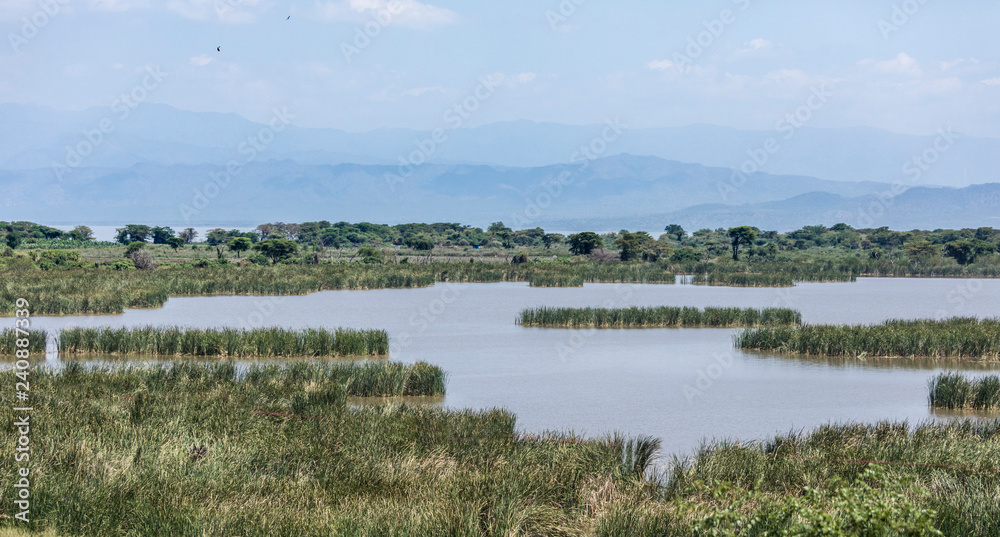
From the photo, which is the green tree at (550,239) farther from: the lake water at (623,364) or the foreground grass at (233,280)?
the lake water at (623,364)

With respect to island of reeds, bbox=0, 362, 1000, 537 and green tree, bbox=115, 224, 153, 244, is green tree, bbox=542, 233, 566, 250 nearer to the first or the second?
green tree, bbox=115, 224, 153, 244

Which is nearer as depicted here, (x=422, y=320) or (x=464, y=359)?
(x=464, y=359)

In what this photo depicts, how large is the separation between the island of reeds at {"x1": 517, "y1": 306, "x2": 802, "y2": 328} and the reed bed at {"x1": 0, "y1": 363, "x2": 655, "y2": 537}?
15.8 m

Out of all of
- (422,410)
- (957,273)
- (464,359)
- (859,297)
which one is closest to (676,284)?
(859,297)

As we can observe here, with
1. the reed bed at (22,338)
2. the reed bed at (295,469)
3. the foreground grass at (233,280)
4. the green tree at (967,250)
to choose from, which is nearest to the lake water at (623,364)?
the foreground grass at (233,280)

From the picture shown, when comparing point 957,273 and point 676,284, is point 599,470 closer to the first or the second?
point 676,284

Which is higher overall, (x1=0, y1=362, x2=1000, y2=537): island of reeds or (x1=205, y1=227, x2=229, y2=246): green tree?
(x1=205, y1=227, x2=229, y2=246): green tree

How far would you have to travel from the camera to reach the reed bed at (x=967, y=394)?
15539 mm

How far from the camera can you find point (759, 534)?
6734 millimetres

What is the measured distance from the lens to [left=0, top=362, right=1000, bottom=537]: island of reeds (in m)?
7.23

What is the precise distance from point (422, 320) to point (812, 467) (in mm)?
20678

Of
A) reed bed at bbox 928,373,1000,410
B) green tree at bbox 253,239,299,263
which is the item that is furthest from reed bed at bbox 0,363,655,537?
green tree at bbox 253,239,299,263

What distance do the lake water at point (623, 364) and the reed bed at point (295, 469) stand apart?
1.83m

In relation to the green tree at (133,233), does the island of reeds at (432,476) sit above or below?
below
